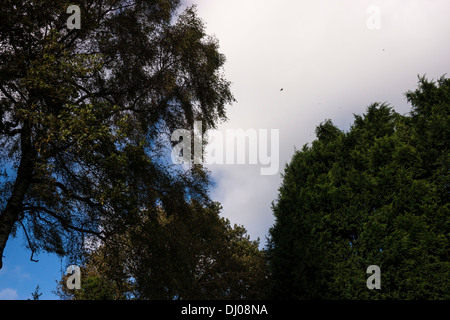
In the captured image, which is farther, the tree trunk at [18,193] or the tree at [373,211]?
the tree at [373,211]

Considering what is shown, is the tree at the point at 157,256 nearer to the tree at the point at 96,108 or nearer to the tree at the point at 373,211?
the tree at the point at 96,108

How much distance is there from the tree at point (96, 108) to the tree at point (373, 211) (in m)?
5.98

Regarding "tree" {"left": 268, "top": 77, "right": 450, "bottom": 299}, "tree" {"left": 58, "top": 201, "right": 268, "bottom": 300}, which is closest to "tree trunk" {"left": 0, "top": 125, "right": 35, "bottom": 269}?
"tree" {"left": 58, "top": 201, "right": 268, "bottom": 300}

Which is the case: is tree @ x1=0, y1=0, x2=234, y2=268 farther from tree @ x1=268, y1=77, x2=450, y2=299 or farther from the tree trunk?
tree @ x1=268, y1=77, x2=450, y2=299

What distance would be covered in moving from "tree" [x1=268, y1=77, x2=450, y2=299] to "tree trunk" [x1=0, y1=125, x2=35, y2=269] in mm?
12402

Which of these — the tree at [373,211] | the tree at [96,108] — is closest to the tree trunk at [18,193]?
the tree at [96,108]

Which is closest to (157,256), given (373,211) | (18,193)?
(18,193)

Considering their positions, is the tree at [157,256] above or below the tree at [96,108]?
below

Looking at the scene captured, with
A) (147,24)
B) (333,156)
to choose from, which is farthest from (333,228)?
(147,24)

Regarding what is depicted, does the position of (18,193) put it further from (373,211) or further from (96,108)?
(373,211)

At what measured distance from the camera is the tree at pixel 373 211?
564 inches

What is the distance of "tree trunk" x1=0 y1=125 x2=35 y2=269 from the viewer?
1138 cm

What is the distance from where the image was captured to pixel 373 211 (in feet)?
52.4

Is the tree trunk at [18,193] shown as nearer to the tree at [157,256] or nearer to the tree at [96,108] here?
the tree at [96,108]
